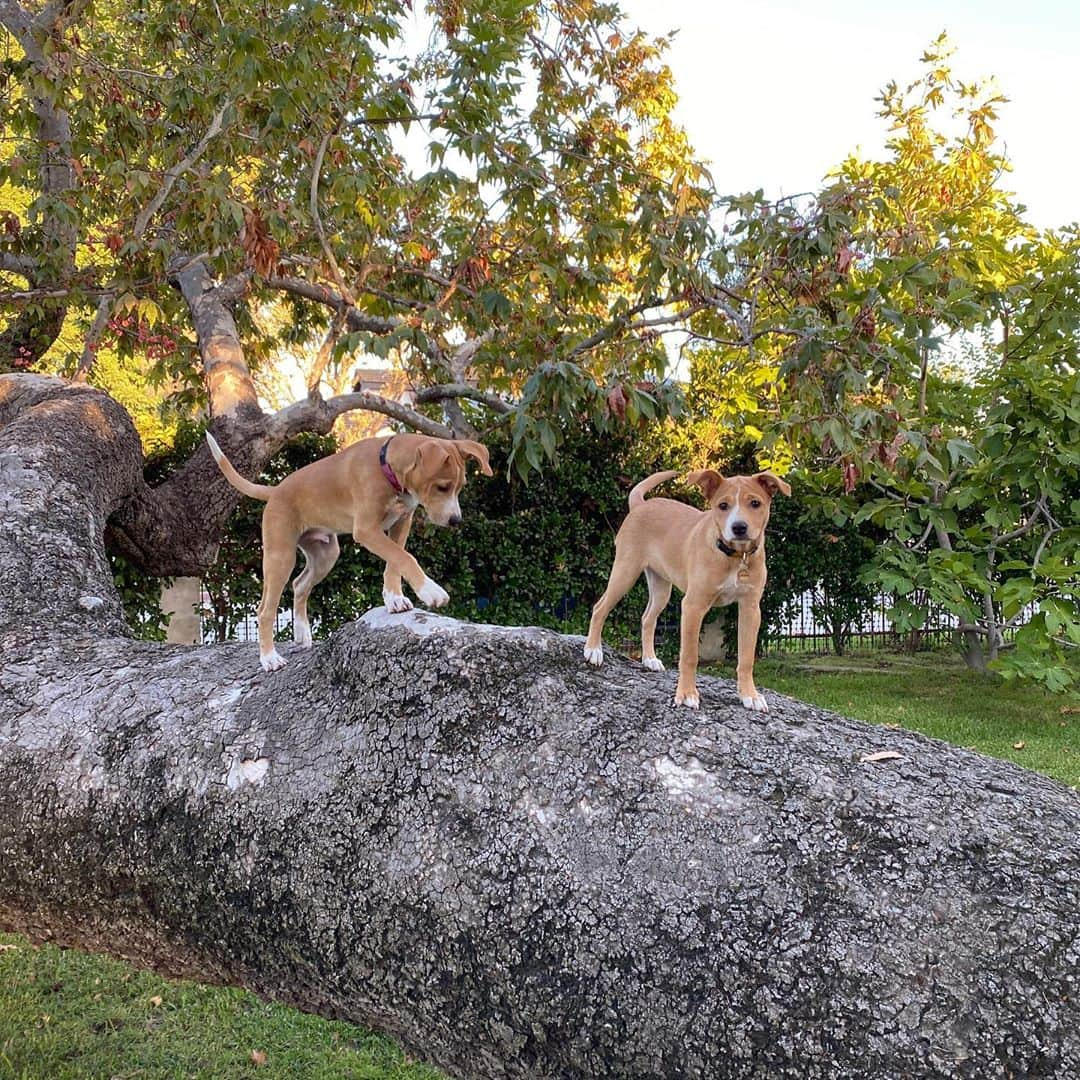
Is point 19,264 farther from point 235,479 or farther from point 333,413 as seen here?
point 235,479

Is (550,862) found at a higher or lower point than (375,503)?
lower

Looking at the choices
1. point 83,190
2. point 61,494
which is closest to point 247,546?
point 83,190

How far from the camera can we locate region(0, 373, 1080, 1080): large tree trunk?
1.29m

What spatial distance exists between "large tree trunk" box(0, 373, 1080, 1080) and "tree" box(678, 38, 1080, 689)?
1.96m

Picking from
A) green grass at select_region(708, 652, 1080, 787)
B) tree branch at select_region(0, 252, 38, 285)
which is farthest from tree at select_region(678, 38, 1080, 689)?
tree branch at select_region(0, 252, 38, 285)

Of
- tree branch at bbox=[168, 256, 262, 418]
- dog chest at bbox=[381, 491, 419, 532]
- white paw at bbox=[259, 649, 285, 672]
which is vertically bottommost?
white paw at bbox=[259, 649, 285, 672]

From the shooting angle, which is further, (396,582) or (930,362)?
(930,362)

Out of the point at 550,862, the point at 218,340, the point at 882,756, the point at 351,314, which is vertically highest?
the point at 351,314

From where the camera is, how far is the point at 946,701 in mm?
8641

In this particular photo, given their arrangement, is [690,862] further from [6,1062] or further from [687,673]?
[6,1062]

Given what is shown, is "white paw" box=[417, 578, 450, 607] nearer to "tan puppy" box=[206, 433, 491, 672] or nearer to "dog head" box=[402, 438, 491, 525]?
"tan puppy" box=[206, 433, 491, 672]

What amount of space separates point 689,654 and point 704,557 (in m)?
0.26

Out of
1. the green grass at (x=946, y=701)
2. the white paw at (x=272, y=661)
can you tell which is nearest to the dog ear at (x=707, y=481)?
the white paw at (x=272, y=661)

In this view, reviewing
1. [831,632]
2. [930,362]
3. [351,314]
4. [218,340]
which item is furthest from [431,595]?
[831,632]
